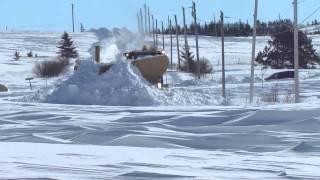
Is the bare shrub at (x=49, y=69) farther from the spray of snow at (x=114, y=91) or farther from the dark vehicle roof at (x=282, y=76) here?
the spray of snow at (x=114, y=91)

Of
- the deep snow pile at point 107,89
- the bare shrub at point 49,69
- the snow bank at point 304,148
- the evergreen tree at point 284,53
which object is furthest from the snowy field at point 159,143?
the evergreen tree at point 284,53

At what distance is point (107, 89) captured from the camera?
22.9 m

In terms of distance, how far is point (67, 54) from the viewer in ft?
291

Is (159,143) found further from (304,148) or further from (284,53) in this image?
(284,53)

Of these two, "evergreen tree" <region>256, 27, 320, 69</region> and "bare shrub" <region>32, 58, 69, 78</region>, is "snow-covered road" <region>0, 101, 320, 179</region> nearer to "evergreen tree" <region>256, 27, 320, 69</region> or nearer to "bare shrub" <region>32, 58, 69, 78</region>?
"bare shrub" <region>32, 58, 69, 78</region>

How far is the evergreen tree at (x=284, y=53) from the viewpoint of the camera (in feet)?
234

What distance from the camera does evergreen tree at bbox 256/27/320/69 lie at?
71438mm

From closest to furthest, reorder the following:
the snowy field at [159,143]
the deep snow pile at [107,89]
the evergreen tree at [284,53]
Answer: the snowy field at [159,143]
the deep snow pile at [107,89]
the evergreen tree at [284,53]

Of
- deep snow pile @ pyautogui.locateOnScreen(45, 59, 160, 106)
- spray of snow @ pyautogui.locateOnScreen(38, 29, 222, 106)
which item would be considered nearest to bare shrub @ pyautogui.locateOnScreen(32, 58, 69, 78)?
spray of snow @ pyautogui.locateOnScreen(38, 29, 222, 106)

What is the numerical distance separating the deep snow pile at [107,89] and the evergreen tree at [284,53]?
159ft

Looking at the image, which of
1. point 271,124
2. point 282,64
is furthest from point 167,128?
point 282,64

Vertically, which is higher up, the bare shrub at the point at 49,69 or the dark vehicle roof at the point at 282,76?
the bare shrub at the point at 49,69

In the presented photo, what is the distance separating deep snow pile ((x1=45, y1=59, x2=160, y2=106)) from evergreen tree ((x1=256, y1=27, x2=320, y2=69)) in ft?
159

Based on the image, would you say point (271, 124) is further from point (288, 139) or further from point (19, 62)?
point (19, 62)
